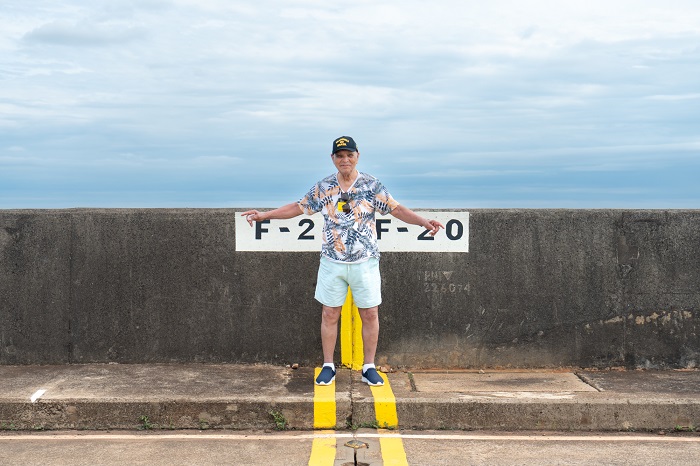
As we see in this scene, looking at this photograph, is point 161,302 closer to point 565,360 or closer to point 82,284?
point 82,284

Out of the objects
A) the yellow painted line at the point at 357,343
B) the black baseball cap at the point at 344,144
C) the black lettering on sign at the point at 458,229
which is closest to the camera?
the black baseball cap at the point at 344,144

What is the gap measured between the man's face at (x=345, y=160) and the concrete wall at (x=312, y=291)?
123 centimetres

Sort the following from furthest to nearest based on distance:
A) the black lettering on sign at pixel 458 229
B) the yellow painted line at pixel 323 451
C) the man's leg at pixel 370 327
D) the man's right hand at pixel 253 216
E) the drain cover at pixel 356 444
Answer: the black lettering on sign at pixel 458 229 → the man's right hand at pixel 253 216 → the man's leg at pixel 370 327 → the drain cover at pixel 356 444 → the yellow painted line at pixel 323 451

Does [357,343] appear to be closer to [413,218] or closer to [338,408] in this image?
[338,408]

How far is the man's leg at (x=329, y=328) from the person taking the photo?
22.2 ft

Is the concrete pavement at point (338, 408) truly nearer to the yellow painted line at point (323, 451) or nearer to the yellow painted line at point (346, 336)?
the yellow painted line at point (323, 451)

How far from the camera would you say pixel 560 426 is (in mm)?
6301

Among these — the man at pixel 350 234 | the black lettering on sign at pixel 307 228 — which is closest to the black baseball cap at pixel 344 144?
the man at pixel 350 234

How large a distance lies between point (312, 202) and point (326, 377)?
1395 mm

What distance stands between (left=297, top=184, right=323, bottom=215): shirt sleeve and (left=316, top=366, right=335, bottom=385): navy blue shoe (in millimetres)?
1271

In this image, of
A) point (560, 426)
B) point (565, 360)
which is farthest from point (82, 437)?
point (565, 360)

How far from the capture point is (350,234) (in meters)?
Result: 6.57

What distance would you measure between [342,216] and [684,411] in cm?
294

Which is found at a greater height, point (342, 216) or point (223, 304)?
point (342, 216)
